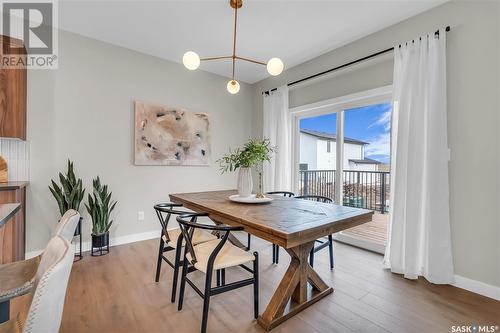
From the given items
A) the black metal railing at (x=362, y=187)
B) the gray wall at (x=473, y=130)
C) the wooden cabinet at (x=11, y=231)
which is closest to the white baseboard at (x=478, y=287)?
the gray wall at (x=473, y=130)

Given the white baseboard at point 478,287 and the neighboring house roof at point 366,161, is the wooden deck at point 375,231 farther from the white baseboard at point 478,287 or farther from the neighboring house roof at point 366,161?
the white baseboard at point 478,287

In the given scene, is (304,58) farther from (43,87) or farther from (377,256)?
(43,87)

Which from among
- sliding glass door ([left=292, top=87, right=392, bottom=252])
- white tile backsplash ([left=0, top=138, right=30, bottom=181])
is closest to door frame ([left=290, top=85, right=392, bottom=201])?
sliding glass door ([left=292, top=87, right=392, bottom=252])

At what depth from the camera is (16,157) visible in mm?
2664

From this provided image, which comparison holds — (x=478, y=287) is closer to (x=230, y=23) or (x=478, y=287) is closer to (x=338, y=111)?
(x=338, y=111)

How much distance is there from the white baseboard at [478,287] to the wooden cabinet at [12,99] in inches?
175

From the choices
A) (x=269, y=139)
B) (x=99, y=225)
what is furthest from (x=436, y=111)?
(x=99, y=225)

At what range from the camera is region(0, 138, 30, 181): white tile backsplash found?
8.58 feet

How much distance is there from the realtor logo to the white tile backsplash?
0.79 m

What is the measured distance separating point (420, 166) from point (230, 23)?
8.10ft

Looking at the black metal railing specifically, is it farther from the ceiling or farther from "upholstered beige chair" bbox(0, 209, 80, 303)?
"upholstered beige chair" bbox(0, 209, 80, 303)

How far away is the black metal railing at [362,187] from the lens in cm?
322

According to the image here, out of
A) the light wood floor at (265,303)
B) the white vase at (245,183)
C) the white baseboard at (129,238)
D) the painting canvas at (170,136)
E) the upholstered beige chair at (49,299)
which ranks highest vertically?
the painting canvas at (170,136)

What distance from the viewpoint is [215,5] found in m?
2.41
